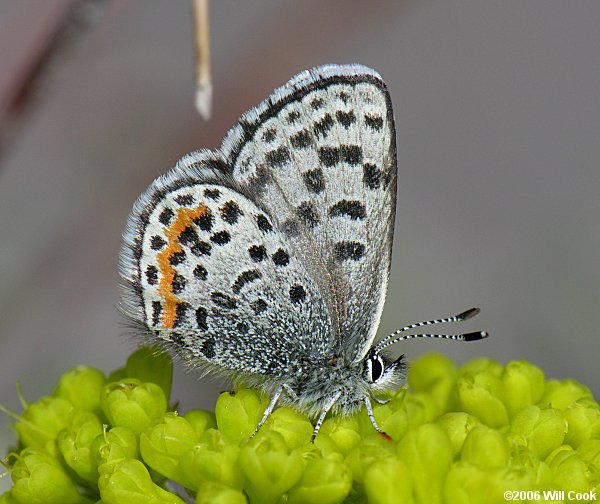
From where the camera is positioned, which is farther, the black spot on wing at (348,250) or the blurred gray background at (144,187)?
the blurred gray background at (144,187)

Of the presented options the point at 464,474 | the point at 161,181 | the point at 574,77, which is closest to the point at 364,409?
the point at 464,474

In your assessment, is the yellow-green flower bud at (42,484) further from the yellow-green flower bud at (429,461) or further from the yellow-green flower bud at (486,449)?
the yellow-green flower bud at (486,449)

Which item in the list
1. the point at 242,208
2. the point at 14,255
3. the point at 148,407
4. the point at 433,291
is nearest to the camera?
the point at 148,407

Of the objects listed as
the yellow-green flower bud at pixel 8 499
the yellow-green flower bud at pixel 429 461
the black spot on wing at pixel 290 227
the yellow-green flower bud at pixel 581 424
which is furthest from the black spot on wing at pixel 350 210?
the yellow-green flower bud at pixel 8 499

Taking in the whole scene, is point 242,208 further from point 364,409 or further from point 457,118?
point 457,118

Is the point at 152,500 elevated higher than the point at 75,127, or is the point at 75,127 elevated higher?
the point at 75,127

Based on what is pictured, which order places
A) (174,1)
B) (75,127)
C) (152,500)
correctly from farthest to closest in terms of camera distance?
(174,1)
(75,127)
(152,500)

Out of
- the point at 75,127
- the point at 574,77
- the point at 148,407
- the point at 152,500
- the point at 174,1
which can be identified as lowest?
the point at 152,500

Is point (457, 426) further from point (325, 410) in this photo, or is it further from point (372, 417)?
point (325, 410)
